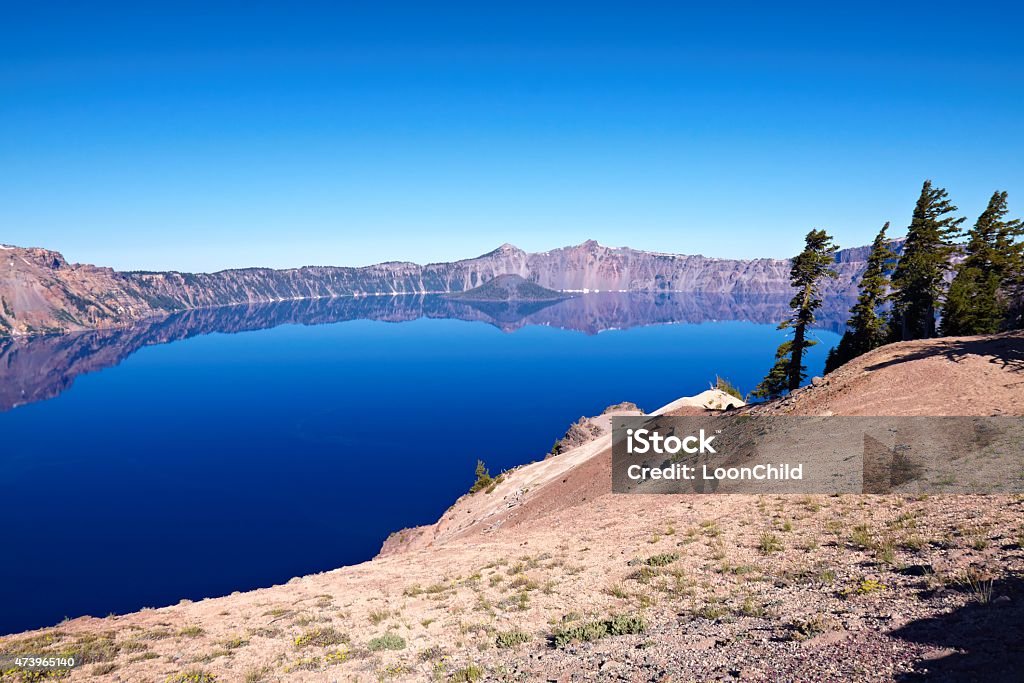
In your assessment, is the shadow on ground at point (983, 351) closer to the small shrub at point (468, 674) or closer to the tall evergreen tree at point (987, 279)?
the tall evergreen tree at point (987, 279)

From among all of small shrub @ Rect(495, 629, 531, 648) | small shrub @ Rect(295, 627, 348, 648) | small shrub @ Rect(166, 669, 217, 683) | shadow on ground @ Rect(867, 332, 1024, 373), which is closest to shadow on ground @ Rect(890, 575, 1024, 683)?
small shrub @ Rect(495, 629, 531, 648)

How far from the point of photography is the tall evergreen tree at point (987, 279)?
48781 millimetres

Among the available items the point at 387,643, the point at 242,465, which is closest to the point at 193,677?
the point at 387,643

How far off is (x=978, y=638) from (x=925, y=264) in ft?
167

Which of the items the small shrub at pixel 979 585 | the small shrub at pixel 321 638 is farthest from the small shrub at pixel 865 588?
the small shrub at pixel 321 638

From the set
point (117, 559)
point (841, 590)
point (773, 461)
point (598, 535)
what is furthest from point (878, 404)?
point (117, 559)

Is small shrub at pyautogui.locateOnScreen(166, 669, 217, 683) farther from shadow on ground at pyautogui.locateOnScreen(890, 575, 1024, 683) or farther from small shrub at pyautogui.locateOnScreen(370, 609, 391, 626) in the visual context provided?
shadow on ground at pyautogui.locateOnScreen(890, 575, 1024, 683)

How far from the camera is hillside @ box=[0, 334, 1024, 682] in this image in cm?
955

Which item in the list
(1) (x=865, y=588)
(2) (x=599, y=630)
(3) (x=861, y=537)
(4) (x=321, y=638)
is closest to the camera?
(1) (x=865, y=588)

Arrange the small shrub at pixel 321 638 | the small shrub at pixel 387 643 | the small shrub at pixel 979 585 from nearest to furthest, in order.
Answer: the small shrub at pixel 979 585
the small shrub at pixel 387 643
the small shrub at pixel 321 638

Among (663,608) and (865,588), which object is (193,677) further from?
(865,588)

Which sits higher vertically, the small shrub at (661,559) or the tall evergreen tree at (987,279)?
the tall evergreen tree at (987,279)

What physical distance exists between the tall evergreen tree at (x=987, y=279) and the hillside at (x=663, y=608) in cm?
3062

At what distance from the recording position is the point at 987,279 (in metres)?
50.7
